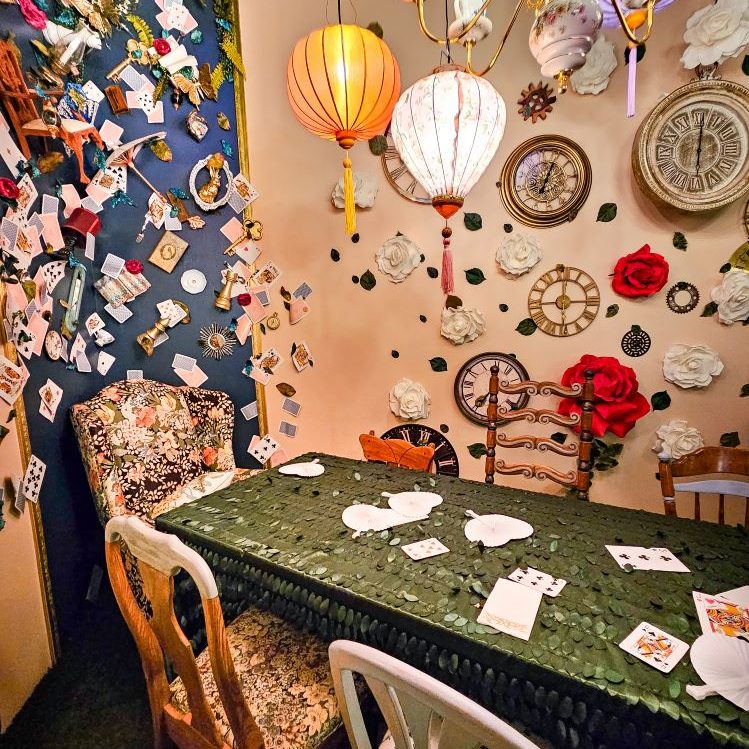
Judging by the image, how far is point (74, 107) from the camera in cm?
203

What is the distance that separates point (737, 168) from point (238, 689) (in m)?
2.47

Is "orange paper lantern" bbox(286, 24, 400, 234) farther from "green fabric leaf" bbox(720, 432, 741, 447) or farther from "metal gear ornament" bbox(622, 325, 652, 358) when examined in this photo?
"green fabric leaf" bbox(720, 432, 741, 447)

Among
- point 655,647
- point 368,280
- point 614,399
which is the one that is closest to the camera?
point 655,647

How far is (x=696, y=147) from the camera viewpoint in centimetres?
189

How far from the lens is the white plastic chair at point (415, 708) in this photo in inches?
22.1

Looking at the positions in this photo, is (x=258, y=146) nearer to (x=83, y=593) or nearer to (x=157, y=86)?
(x=157, y=86)

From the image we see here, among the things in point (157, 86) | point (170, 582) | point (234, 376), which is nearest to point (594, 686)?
point (170, 582)

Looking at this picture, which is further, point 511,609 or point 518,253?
point 518,253

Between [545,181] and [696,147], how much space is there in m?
0.61

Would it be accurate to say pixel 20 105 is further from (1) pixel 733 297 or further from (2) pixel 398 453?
(1) pixel 733 297

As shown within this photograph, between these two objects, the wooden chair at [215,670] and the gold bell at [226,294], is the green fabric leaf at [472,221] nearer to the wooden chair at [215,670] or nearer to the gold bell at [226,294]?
the gold bell at [226,294]

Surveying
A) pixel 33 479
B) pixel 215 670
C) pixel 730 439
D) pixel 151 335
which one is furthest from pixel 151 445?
pixel 730 439

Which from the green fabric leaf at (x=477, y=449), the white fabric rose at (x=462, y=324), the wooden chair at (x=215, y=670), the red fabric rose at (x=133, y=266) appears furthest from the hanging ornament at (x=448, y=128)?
the red fabric rose at (x=133, y=266)

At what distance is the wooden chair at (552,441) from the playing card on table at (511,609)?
78 centimetres
